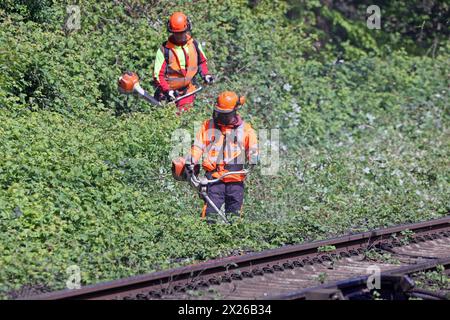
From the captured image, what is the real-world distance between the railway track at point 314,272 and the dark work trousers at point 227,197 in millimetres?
1579

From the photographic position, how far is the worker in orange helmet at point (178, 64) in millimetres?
15984

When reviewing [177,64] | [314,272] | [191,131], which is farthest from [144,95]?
[314,272]

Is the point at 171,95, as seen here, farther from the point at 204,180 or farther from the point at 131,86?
the point at 204,180

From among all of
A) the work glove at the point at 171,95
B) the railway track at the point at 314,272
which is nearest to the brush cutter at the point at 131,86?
the work glove at the point at 171,95

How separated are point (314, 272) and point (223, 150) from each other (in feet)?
7.72

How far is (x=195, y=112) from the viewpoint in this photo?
1611cm

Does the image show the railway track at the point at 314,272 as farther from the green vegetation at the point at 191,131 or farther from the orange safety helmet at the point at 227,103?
the orange safety helmet at the point at 227,103

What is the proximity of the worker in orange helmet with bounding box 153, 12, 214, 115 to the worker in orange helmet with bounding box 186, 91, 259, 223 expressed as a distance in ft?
10.6

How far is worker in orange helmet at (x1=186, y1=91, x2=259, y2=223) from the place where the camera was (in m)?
12.6

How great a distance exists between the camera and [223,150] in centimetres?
1266
